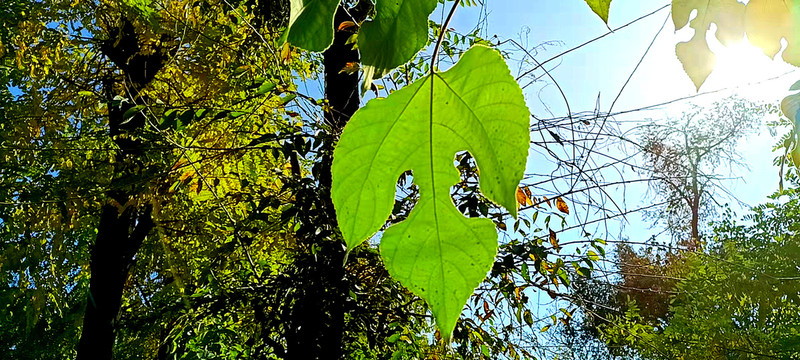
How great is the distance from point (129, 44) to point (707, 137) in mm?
4355

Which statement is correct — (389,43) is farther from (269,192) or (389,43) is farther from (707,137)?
(707,137)

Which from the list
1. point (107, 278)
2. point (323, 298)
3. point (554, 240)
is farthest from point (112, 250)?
point (554, 240)

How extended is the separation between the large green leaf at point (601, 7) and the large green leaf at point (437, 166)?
0.03 m

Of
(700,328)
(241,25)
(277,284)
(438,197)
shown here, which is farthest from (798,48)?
(700,328)

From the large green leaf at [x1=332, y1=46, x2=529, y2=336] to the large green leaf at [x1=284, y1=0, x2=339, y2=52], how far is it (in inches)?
1.1

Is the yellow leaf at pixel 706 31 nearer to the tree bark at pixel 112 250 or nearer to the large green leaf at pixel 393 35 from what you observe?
the large green leaf at pixel 393 35

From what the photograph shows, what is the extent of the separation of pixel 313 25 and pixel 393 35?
0.03 metres

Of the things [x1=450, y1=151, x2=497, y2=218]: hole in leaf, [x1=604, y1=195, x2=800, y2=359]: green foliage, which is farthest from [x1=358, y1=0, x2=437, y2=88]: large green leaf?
[x1=604, y1=195, x2=800, y2=359]: green foliage

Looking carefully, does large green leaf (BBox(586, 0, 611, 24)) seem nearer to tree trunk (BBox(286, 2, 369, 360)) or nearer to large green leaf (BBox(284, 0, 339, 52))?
large green leaf (BBox(284, 0, 339, 52))

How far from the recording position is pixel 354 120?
0.20 m

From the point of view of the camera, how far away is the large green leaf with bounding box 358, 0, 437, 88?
188 millimetres

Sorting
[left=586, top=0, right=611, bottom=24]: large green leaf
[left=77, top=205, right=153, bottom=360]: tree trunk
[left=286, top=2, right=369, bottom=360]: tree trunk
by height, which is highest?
[left=77, top=205, right=153, bottom=360]: tree trunk

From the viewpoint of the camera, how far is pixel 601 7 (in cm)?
18

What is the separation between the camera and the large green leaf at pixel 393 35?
0.19m
